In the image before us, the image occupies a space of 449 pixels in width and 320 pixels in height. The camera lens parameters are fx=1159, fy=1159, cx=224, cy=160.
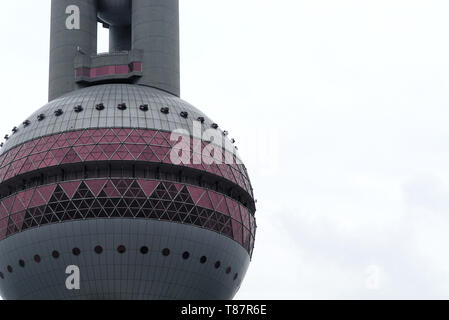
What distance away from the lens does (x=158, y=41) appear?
324 ft

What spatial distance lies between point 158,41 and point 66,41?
810 centimetres

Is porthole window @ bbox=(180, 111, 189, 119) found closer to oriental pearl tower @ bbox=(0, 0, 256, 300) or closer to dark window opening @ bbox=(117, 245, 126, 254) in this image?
oriental pearl tower @ bbox=(0, 0, 256, 300)

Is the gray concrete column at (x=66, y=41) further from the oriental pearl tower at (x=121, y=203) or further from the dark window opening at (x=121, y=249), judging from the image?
the dark window opening at (x=121, y=249)

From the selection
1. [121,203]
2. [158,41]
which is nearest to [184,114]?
[158,41]

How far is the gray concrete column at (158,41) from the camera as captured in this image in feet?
320

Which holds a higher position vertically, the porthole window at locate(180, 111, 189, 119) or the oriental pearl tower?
the porthole window at locate(180, 111, 189, 119)

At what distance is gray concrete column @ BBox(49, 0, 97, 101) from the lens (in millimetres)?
99000

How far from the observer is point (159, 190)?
84.4 metres

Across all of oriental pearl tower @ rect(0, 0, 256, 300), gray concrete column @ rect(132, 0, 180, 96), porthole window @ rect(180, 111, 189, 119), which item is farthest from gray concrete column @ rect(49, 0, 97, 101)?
porthole window @ rect(180, 111, 189, 119)

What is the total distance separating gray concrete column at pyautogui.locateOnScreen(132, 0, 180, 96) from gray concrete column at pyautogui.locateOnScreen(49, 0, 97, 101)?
3.84m

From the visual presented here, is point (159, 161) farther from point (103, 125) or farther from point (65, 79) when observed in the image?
point (65, 79)

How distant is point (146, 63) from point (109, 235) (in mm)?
20003

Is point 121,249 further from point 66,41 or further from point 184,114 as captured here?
point 66,41
